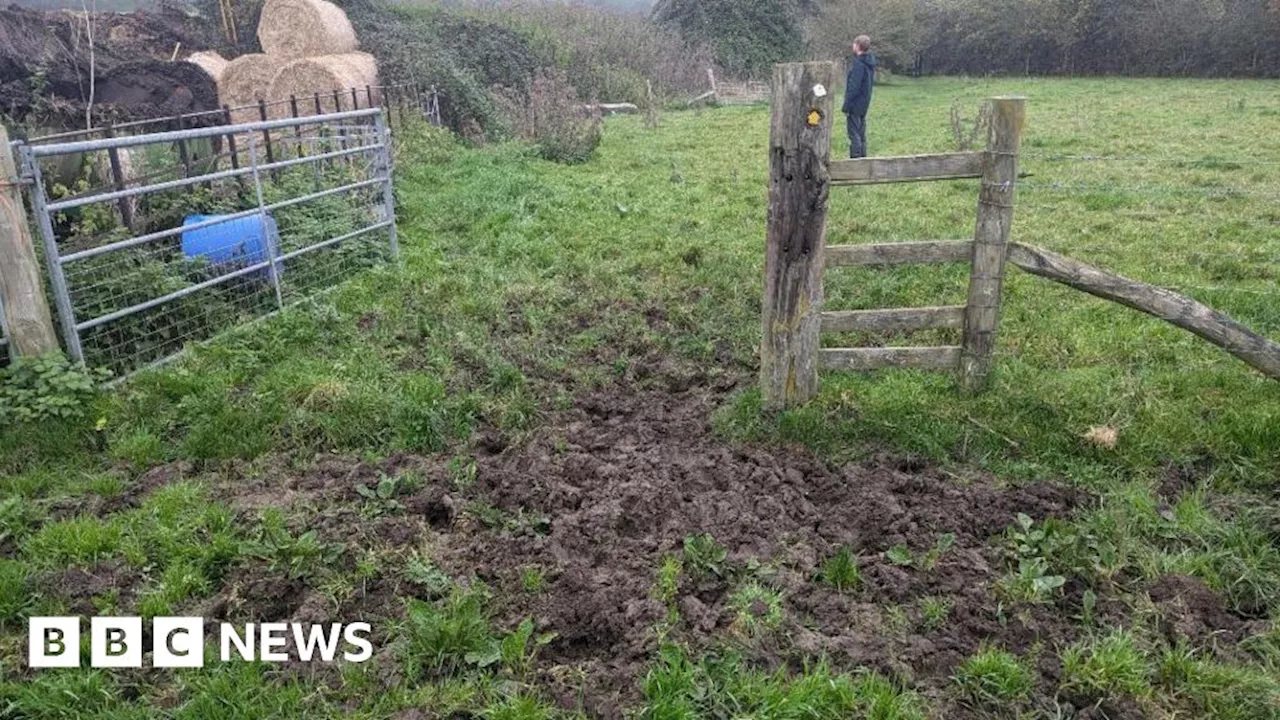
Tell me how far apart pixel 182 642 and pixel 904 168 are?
13.4ft

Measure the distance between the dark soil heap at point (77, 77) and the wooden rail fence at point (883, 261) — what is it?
1221cm

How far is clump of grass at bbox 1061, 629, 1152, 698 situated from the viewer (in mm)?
2992

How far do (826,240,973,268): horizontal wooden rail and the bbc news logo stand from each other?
3.14 metres

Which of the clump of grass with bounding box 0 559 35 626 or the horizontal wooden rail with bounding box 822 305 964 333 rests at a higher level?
the horizontal wooden rail with bounding box 822 305 964 333

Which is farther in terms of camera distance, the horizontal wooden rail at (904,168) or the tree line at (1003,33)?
the tree line at (1003,33)

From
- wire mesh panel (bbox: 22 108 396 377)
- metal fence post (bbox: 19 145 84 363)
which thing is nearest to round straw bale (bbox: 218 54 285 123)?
wire mesh panel (bbox: 22 108 396 377)

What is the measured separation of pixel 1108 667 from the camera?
9.99 ft

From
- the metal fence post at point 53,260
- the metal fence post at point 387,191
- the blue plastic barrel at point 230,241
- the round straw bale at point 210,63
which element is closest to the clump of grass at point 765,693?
the metal fence post at point 53,260

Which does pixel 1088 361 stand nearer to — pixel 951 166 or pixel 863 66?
pixel 951 166

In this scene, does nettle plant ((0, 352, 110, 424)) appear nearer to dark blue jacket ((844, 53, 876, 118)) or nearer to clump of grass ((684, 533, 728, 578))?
clump of grass ((684, 533, 728, 578))

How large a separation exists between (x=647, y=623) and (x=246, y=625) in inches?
61.2

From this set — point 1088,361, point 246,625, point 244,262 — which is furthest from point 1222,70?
point 246,625

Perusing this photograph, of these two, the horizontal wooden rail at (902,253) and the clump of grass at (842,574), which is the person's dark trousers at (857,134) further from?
the clump of grass at (842,574)

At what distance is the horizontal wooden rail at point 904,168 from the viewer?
4.72 metres
